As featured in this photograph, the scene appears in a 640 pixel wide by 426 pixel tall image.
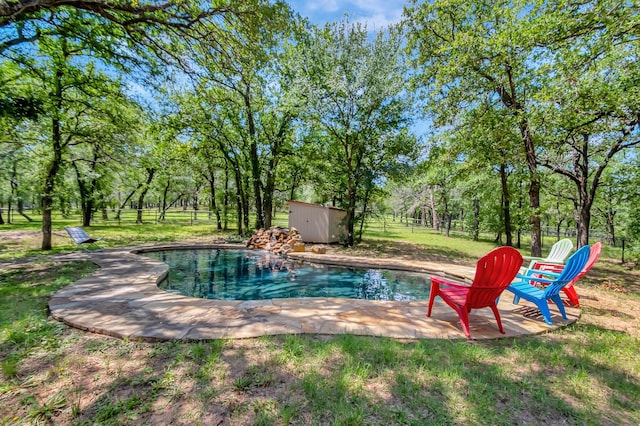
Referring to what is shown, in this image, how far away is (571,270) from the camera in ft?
11.2

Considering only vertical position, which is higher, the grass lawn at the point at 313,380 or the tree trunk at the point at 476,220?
the tree trunk at the point at 476,220

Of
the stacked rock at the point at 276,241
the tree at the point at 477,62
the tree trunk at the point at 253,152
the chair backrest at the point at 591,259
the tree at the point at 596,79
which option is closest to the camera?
the chair backrest at the point at 591,259

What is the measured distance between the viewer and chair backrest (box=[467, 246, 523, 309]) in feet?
9.46

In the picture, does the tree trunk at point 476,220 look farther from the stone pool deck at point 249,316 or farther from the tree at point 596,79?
the stone pool deck at point 249,316

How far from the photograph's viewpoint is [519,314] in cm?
374

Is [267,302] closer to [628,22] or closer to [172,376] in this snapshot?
[172,376]

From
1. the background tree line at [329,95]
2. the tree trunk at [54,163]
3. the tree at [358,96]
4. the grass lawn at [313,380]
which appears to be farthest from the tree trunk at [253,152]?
the grass lawn at [313,380]

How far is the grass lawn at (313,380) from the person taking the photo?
1.69 m

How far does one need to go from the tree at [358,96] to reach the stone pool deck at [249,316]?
8.27 metres

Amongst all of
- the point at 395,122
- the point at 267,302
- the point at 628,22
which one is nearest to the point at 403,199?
the point at 395,122

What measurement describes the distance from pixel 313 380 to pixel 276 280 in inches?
185

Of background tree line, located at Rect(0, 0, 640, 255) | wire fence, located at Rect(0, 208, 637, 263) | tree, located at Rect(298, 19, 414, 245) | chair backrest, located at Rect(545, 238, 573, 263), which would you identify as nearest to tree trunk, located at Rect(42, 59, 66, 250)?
background tree line, located at Rect(0, 0, 640, 255)

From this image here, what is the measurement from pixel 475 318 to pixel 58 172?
10841 mm

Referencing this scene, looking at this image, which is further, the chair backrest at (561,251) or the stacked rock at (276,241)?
the stacked rock at (276,241)
